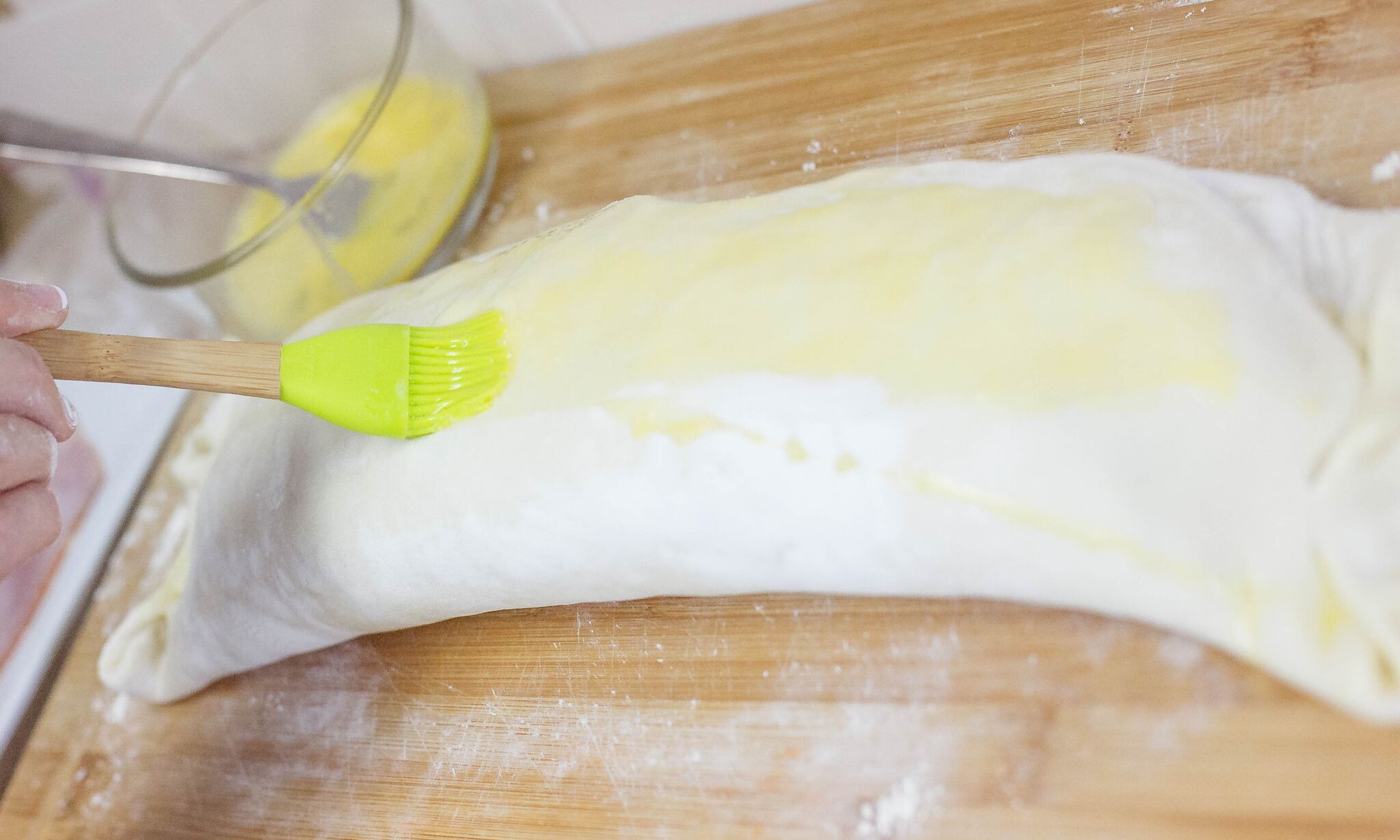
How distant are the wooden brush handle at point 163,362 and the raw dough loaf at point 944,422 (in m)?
0.16

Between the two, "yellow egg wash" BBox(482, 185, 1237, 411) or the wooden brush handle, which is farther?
the wooden brush handle

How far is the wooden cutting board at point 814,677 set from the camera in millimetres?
810

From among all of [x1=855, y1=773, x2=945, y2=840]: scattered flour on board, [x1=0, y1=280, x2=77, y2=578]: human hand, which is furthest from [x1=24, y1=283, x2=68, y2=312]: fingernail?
[x1=855, y1=773, x2=945, y2=840]: scattered flour on board

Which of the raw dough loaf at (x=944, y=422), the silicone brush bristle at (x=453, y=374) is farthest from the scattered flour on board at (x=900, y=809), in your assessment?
the silicone brush bristle at (x=453, y=374)

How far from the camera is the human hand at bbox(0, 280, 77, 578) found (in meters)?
0.95

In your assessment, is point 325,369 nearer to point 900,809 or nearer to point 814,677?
point 814,677

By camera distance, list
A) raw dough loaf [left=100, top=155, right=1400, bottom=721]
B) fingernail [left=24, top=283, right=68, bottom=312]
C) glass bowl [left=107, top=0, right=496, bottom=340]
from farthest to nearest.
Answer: glass bowl [left=107, top=0, right=496, bottom=340] < fingernail [left=24, top=283, right=68, bottom=312] < raw dough loaf [left=100, top=155, right=1400, bottom=721]

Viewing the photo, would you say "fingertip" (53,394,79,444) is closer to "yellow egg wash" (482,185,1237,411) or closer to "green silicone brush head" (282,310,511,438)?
"green silicone brush head" (282,310,511,438)

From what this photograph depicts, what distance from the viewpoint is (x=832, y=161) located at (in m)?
1.31

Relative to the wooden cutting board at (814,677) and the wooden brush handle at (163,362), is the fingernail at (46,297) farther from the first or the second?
the wooden cutting board at (814,677)

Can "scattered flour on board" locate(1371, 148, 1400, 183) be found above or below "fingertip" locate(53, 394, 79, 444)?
below

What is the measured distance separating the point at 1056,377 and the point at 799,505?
237 mm

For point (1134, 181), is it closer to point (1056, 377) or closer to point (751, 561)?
point (1056, 377)

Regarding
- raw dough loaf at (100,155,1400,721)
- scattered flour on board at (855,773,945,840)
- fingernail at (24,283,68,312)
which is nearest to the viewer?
raw dough loaf at (100,155,1400,721)
